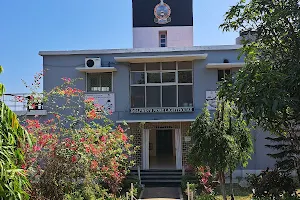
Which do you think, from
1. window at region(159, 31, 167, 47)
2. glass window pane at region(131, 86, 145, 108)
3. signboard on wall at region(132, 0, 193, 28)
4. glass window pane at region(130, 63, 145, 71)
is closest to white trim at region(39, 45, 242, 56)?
glass window pane at region(130, 63, 145, 71)

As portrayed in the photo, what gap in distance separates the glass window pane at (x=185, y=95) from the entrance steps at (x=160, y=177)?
3.32 m

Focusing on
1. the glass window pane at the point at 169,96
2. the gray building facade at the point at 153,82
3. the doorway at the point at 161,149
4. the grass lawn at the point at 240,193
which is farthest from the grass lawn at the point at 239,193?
the glass window pane at the point at 169,96

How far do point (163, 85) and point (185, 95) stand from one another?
47.3 inches

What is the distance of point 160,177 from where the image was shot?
1557cm

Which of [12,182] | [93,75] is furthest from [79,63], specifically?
[12,182]

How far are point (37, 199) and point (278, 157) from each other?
11.2 metres

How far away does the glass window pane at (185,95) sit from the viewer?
16.5 m

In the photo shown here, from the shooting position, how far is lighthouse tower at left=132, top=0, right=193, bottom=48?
73.6ft

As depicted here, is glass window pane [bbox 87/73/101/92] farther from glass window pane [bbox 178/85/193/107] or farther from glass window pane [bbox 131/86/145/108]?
glass window pane [bbox 178/85/193/107]

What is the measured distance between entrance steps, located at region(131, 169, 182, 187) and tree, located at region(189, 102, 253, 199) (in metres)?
5.87

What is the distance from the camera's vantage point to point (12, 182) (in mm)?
3842

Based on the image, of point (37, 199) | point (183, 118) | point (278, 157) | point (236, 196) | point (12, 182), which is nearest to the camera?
point (12, 182)

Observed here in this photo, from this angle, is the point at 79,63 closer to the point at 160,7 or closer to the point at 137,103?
the point at 137,103

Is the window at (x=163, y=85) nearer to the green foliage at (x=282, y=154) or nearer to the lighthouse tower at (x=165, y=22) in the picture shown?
the green foliage at (x=282, y=154)
